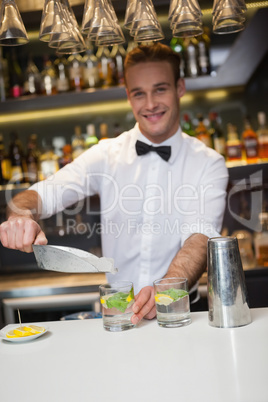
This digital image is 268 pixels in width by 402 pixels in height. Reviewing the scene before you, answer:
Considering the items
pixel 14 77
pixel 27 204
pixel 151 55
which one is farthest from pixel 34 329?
pixel 14 77

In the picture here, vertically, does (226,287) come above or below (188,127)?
below

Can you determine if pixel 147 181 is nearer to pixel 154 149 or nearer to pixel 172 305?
pixel 154 149

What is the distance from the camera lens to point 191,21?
1.37 metres

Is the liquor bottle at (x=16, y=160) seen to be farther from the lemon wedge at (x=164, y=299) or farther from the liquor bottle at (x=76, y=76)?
the lemon wedge at (x=164, y=299)

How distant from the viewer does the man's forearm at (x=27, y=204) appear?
188 centimetres

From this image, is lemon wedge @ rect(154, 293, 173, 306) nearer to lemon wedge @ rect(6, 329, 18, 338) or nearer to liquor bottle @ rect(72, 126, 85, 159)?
lemon wedge @ rect(6, 329, 18, 338)

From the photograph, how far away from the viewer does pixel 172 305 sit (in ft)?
4.32

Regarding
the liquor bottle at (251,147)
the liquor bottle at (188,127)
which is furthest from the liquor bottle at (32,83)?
the liquor bottle at (251,147)

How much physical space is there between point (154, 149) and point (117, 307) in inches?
40.4

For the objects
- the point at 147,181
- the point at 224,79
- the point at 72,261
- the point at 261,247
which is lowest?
the point at 261,247

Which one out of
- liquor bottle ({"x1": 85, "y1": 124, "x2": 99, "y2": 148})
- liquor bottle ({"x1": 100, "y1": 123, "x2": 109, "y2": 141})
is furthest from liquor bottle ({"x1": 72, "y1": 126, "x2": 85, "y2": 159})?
liquor bottle ({"x1": 100, "y1": 123, "x2": 109, "y2": 141})

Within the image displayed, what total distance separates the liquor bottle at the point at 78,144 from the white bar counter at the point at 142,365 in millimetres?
1784

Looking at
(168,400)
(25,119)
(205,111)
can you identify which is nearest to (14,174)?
(25,119)

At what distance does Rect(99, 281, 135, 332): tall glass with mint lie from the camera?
52.3 inches
